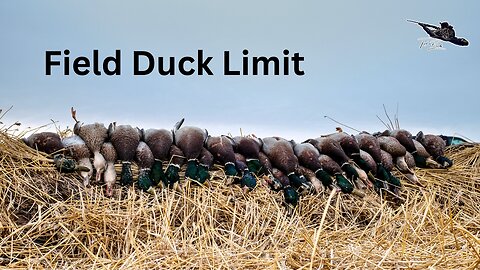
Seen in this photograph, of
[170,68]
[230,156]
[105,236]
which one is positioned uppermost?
[170,68]

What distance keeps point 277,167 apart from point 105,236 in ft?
5.31

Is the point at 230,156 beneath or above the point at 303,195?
above

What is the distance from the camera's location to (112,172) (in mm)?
3602

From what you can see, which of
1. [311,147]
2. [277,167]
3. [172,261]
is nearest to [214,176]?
[277,167]

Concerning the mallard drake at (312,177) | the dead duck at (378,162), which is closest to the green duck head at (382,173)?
the dead duck at (378,162)

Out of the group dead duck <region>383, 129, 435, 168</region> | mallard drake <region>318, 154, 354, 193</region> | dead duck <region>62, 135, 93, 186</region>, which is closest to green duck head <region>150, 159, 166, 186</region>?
dead duck <region>62, 135, 93, 186</region>

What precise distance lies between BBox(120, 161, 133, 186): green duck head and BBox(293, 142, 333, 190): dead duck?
4.35 ft

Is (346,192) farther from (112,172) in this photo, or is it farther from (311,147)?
(112,172)

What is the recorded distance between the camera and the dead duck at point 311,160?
4027mm

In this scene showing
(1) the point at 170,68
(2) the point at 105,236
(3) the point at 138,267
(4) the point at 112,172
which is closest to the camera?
(3) the point at 138,267

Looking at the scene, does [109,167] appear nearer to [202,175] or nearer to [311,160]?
[202,175]

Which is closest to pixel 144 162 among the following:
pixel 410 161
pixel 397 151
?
pixel 397 151

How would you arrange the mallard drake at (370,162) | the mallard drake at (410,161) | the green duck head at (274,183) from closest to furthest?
the green duck head at (274,183), the mallard drake at (370,162), the mallard drake at (410,161)

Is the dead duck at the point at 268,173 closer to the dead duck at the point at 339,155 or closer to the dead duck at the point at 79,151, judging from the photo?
the dead duck at the point at 339,155
